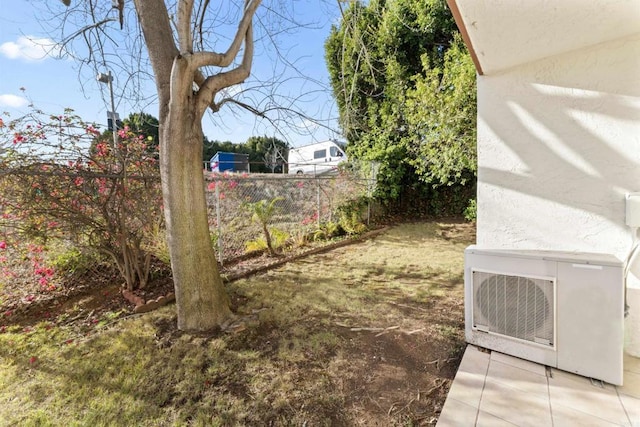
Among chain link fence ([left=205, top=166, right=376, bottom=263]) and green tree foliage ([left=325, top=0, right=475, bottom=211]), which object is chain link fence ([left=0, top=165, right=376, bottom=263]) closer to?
chain link fence ([left=205, top=166, right=376, bottom=263])

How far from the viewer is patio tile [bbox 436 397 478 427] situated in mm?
1612

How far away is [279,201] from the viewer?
225 inches

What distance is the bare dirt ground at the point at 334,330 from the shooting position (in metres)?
1.82

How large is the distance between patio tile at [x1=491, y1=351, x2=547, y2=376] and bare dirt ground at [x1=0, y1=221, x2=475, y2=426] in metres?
0.26

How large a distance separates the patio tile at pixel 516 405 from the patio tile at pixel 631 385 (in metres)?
0.55

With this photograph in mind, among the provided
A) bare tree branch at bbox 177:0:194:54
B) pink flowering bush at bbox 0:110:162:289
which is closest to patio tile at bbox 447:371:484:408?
bare tree branch at bbox 177:0:194:54

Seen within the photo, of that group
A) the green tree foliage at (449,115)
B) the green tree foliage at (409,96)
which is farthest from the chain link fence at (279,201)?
the green tree foliage at (449,115)

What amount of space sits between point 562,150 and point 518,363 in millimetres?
1708

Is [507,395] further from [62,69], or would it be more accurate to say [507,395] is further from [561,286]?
[62,69]

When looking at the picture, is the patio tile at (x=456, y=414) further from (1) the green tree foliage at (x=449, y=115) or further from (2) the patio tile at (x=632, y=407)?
(1) the green tree foliage at (x=449, y=115)

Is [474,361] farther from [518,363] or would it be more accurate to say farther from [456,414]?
[456,414]

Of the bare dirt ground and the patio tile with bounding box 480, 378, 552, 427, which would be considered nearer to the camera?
the patio tile with bounding box 480, 378, 552, 427

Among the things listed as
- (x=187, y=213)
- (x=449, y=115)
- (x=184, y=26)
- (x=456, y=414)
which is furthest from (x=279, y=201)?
(x=456, y=414)

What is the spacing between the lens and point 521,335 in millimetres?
2072
